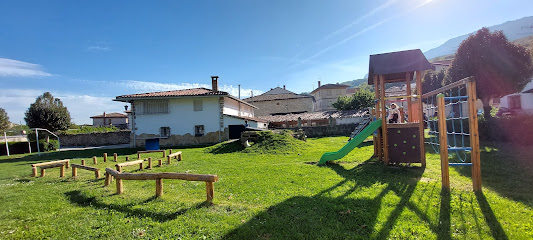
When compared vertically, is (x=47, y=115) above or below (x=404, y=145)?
above

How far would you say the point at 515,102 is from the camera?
28.1 m

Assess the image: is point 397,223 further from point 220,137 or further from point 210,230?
point 220,137

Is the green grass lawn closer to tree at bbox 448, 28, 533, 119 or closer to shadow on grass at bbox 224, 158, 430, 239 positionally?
shadow on grass at bbox 224, 158, 430, 239

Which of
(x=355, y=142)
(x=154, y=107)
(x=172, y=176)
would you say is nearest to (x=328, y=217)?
(x=172, y=176)

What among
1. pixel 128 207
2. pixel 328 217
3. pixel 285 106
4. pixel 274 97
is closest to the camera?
pixel 328 217

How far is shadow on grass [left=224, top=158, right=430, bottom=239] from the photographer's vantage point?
3.58m

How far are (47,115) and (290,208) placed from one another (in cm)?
3296

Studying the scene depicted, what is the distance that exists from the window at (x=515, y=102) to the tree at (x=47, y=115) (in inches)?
2103

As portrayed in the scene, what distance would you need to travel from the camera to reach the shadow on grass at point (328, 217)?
358 centimetres

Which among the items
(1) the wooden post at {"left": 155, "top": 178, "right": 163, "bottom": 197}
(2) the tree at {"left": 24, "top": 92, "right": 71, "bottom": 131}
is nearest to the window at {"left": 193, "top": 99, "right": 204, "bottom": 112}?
(1) the wooden post at {"left": 155, "top": 178, "right": 163, "bottom": 197}

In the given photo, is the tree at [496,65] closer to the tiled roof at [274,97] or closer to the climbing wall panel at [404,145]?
the climbing wall panel at [404,145]

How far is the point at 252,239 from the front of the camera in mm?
3469

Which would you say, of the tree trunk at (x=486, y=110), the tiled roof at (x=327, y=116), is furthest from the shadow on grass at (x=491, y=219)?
the tiled roof at (x=327, y=116)

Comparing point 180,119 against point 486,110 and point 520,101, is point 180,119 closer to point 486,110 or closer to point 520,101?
point 486,110
